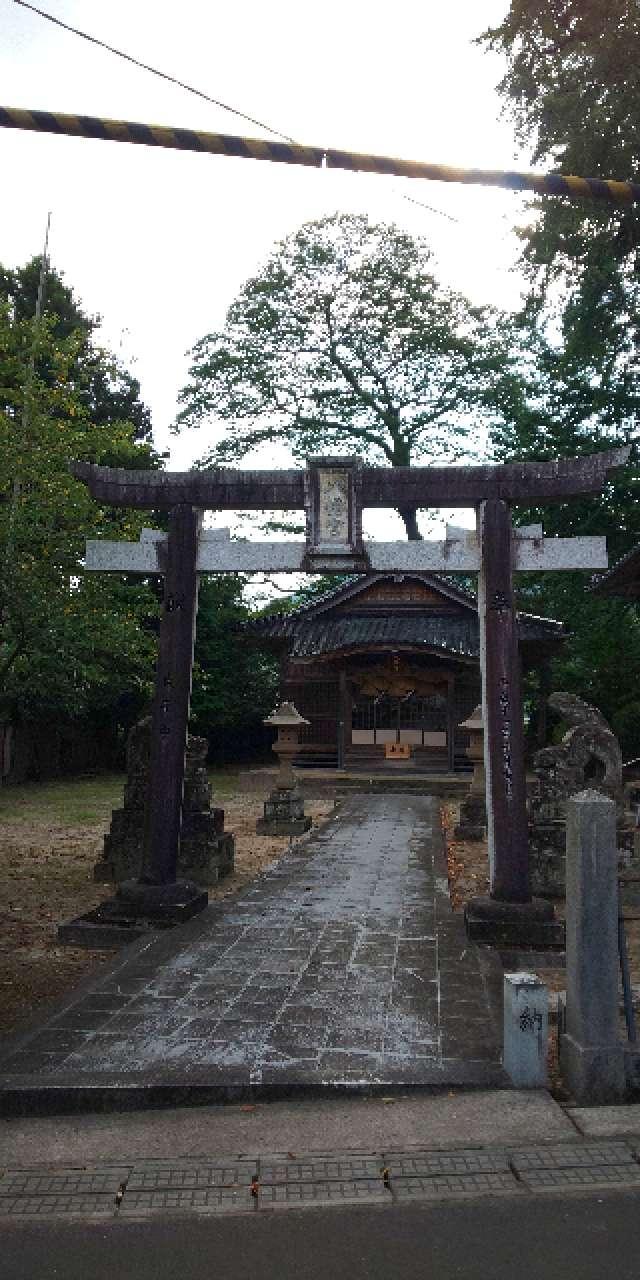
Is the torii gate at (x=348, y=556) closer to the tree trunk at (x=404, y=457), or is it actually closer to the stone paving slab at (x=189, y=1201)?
the stone paving slab at (x=189, y=1201)

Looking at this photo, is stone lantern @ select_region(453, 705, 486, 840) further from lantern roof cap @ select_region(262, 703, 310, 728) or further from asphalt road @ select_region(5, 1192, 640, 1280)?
asphalt road @ select_region(5, 1192, 640, 1280)

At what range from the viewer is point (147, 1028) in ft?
17.2

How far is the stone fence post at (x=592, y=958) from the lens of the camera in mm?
4414

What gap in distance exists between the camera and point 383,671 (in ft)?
81.9

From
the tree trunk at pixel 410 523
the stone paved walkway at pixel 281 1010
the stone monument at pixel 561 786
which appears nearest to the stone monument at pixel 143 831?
the stone paved walkway at pixel 281 1010

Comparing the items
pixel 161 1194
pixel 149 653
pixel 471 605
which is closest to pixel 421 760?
pixel 471 605

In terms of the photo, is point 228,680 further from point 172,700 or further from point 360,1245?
point 360,1245

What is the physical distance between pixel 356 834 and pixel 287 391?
2034 cm

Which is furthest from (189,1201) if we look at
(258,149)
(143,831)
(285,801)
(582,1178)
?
(285,801)

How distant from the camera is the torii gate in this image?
25.8 feet

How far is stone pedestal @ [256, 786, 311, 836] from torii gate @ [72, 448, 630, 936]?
275 inches

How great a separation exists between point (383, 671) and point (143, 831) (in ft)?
50.1

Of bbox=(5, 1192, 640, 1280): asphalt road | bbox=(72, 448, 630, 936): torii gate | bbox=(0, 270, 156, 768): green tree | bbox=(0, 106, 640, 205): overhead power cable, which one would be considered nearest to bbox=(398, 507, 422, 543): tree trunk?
bbox=(0, 270, 156, 768): green tree

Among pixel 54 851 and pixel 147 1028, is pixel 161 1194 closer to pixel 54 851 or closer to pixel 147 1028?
pixel 147 1028
